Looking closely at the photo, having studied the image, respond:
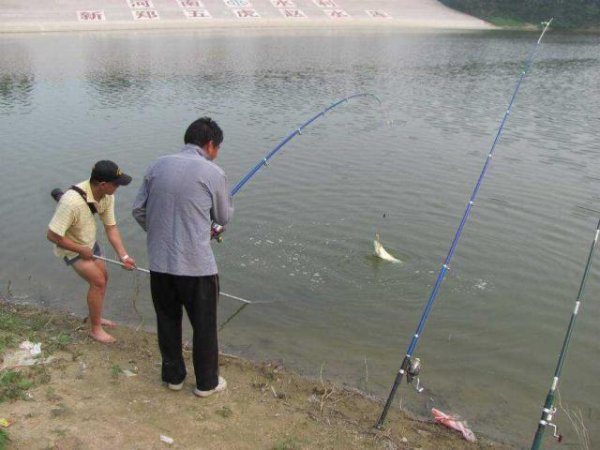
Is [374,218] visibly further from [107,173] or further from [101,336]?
[107,173]

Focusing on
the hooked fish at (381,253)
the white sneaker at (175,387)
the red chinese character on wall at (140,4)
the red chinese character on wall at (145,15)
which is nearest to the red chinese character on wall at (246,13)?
the red chinese character on wall at (145,15)

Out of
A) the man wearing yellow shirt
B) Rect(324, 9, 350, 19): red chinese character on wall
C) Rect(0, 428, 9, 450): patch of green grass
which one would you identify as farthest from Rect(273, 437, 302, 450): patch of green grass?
Rect(324, 9, 350, 19): red chinese character on wall

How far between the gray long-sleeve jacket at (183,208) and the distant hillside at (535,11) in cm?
5361

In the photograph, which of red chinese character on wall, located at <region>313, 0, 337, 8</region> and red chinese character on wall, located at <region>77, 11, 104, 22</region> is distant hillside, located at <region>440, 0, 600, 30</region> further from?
red chinese character on wall, located at <region>77, 11, 104, 22</region>

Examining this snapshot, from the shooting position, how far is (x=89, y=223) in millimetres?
4594

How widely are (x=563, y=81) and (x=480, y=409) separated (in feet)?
62.5

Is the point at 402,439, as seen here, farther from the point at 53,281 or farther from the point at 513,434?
the point at 53,281

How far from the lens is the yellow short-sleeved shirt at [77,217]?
14.3ft

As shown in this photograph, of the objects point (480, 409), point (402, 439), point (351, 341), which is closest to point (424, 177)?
point (351, 341)

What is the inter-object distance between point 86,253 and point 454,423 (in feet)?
10.6

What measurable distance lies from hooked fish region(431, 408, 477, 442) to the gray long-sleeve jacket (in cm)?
215

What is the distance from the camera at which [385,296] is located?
6.67 meters

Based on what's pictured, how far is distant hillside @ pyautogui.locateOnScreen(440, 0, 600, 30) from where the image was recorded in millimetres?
49000

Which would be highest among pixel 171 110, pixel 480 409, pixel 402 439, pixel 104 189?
pixel 104 189
